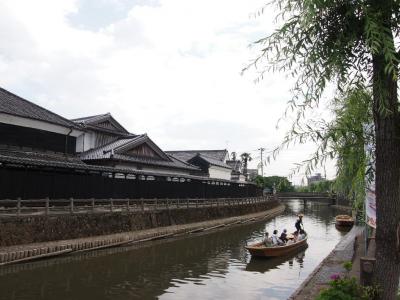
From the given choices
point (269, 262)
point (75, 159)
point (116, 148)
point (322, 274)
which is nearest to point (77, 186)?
point (75, 159)

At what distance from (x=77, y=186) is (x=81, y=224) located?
3359 mm

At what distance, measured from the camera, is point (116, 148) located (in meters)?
38.5

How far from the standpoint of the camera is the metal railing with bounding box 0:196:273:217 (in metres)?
20.0

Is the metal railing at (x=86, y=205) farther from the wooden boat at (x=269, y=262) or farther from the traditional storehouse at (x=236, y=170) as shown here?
the traditional storehouse at (x=236, y=170)

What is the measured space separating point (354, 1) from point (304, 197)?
86.5m

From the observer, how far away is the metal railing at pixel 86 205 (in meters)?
20.0

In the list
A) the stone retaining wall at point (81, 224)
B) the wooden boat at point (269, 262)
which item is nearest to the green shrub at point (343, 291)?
the wooden boat at point (269, 262)

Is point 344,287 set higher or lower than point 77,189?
lower

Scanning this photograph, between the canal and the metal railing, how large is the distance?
3.03m

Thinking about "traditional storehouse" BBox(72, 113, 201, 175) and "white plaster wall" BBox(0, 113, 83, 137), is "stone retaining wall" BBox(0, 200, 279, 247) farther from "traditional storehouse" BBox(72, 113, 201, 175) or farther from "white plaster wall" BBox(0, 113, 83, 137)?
"white plaster wall" BBox(0, 113, 83, 137)

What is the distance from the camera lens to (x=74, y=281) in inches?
611

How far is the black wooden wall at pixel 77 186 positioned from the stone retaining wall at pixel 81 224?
2.10 meters

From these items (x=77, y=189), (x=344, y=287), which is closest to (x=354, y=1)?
(x=344, y=287)

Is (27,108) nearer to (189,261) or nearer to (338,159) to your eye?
(189,261)
